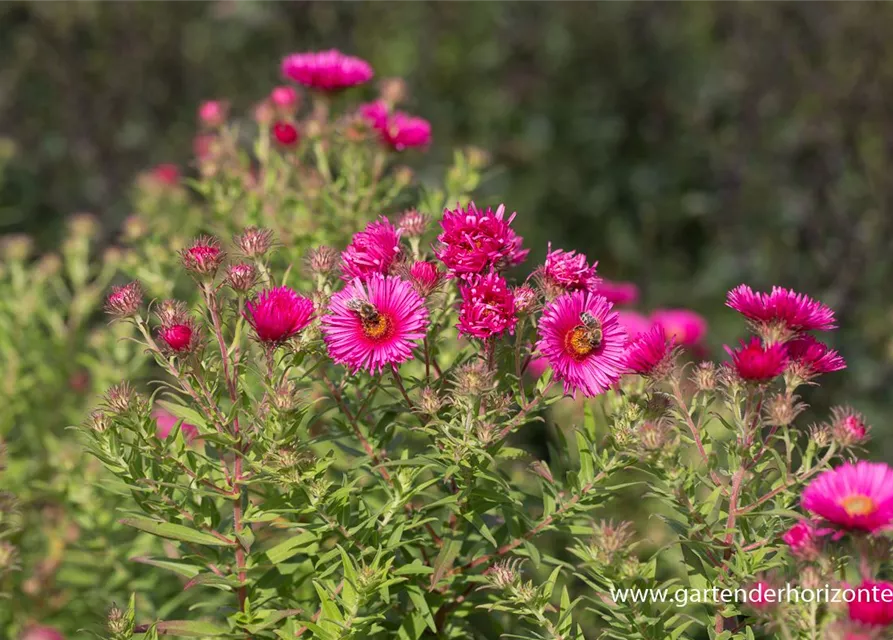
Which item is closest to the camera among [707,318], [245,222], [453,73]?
[245,222]

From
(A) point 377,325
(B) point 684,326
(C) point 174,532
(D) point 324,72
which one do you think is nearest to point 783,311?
(A) point 377,325

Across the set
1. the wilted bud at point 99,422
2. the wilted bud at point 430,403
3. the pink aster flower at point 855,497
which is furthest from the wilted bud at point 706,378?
the wilted bud at point 99,422

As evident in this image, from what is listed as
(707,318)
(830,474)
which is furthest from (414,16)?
(830,474)

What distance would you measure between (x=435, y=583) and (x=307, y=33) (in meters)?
3.01

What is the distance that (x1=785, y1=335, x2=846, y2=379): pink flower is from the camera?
0.99 m

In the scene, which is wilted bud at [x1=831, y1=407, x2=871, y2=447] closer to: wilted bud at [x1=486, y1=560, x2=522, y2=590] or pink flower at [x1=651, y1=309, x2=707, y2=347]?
wilted bud at [x1=486, y1=560, x2=522, y2=590]

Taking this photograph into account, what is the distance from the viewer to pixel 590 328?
3.32ft

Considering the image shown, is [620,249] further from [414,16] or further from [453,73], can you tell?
[414,16]

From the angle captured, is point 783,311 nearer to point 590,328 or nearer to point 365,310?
point 590,328

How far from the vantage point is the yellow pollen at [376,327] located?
0.98m

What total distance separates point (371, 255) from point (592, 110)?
3059 millimetres

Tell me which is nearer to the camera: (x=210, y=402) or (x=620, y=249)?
(x=210, y=402)

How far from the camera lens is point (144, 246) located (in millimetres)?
1716

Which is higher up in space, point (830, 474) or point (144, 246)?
point (144, 246)
